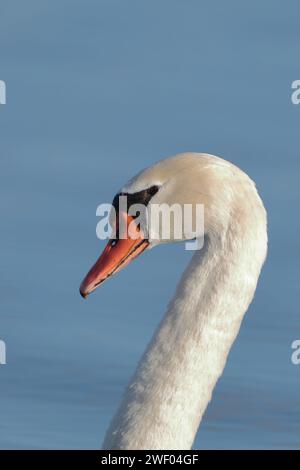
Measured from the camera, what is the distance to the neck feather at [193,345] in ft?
24.8

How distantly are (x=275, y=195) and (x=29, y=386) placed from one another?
204cm

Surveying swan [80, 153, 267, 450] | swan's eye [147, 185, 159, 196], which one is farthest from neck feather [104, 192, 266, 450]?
swan's eye [147, 185, 159, 196]

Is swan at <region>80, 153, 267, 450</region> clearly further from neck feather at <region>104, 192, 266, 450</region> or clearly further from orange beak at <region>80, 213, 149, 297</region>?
orange beak at <region>80, 213, 149, 297</region>

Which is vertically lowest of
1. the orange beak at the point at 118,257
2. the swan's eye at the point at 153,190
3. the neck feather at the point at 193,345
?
the neck feather at the point at 193,345

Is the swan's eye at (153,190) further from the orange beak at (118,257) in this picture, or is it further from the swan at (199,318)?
the orange beak at (118,257)

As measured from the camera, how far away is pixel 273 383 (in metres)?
10.8

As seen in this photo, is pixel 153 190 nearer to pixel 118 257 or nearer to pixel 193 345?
pixel 118 257

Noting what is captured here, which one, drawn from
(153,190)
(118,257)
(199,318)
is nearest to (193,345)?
(199,318)

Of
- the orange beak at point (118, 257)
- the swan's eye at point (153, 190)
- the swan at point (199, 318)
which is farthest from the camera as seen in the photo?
the orange beak at point (118, 257)

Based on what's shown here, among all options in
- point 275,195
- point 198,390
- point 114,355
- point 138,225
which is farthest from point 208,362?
point 275,195

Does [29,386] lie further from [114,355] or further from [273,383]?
[273,383]

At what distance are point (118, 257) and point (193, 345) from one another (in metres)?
0.51

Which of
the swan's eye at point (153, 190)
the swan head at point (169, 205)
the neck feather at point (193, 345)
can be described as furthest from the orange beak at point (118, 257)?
the neck feather at point (193, 345)
